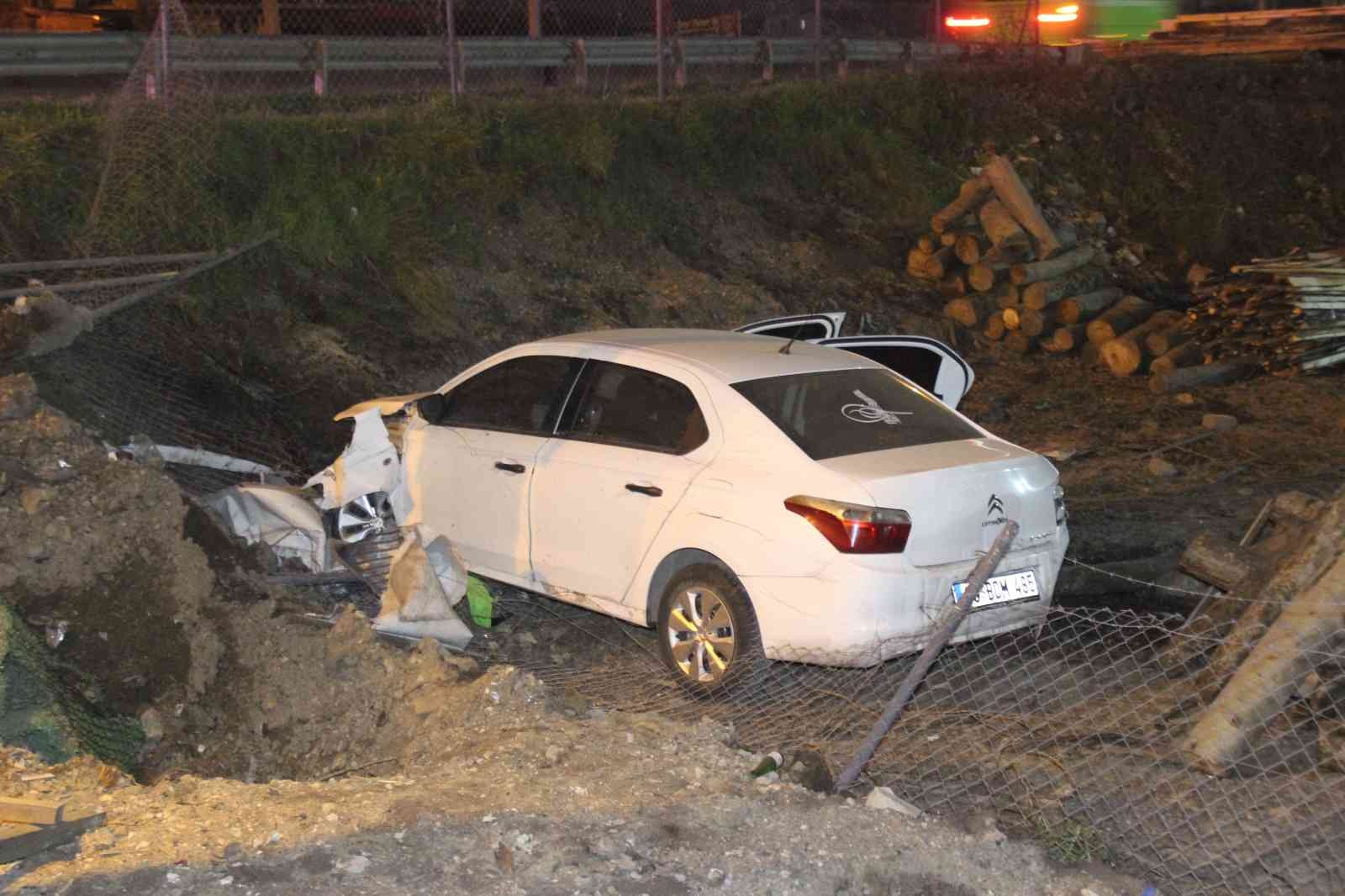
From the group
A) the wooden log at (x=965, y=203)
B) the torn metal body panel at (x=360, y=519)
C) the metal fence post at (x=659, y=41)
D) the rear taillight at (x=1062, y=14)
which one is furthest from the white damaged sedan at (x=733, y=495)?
the rear taillight at (x=1062, y=14)

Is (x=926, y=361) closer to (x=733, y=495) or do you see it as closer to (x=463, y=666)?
(x=733, y=495)

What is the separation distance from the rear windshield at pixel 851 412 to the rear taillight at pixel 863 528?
0.37 meters

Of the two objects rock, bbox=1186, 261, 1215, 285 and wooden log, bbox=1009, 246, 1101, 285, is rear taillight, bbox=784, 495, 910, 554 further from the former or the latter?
rock, bbox=1186, 261, 1215, 285

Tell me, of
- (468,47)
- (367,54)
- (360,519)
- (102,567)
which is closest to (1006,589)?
(360,519)

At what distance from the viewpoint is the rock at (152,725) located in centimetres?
609

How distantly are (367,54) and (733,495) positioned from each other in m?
9.81

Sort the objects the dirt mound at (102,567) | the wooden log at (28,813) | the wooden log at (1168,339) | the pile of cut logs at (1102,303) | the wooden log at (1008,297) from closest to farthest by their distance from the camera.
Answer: the wooden log at (28,813) → the dirt mound at (102,567) → the pile of cut logs at (1102,303) → the wooden log at (1168,339) → the wooden log at (1008,297)

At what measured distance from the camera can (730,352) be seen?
690 centimetres

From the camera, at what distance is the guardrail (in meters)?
12.8

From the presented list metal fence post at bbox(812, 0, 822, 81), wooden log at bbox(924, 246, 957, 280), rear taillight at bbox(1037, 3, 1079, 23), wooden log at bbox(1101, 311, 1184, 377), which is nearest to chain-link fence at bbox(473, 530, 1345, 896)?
wooden log at bbox(1101, 311, 1184, 377)

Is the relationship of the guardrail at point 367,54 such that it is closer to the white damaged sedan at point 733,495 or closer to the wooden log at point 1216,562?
the white damaged sedan at point 733,495

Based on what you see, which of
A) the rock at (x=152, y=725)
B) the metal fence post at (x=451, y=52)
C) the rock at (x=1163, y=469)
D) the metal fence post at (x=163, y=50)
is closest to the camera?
the rock at (x=152, y=725)

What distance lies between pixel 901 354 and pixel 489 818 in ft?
18.7

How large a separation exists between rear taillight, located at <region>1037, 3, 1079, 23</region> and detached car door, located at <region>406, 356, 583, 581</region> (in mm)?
18173
